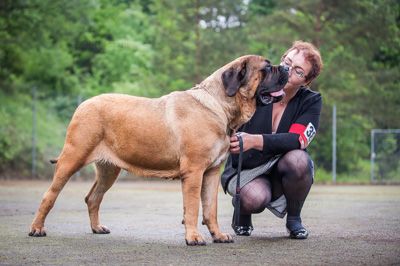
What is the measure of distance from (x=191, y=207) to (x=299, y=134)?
141cm

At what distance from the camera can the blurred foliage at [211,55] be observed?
24109 millimetres

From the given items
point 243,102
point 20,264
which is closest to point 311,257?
point 243,102

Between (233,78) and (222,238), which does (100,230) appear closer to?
(222,238)

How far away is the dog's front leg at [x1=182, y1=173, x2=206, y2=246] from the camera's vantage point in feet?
20.9

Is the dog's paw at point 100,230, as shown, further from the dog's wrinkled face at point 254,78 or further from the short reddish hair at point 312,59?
the short reddish hair at point 312,59

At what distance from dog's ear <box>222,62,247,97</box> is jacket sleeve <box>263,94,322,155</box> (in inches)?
25.4

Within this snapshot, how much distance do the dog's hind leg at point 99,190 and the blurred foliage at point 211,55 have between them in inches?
620

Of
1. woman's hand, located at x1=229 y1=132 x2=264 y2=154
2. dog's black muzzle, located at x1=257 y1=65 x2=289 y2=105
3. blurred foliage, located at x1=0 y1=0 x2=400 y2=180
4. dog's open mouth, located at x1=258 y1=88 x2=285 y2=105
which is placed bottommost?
blurred foliage, located at x1=0 y1=0 x2=400 y2=180

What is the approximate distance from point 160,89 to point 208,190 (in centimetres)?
2138

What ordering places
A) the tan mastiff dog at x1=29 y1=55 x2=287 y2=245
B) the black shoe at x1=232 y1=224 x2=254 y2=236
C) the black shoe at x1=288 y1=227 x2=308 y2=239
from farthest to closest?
the black shoe at x1=232 y1=224 x2=254 y2=236 < the black shoe at x1=288 y1=227 x2=308 y2=239 < the tan mastiff dog at x1=29 y1=55 x2=287 y2=245

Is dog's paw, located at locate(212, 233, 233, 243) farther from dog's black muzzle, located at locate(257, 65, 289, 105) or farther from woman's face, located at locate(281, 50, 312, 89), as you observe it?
woman's face, located at locate(281, 50, 312, 89)

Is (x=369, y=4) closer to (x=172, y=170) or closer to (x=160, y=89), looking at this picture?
(x=160, y=89)

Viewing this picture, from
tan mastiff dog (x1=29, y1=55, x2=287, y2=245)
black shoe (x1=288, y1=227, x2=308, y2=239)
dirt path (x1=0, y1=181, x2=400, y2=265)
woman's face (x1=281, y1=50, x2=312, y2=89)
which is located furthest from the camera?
woman's face (x1=281, y1=50, x2=312, y2=89)

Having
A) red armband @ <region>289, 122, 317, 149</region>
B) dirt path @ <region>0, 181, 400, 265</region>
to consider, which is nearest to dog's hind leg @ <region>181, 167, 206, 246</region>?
dirt path @ <region>0, 181, 400, 265</region>
